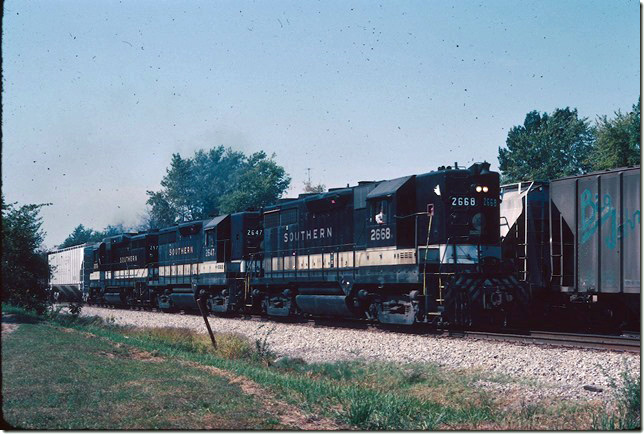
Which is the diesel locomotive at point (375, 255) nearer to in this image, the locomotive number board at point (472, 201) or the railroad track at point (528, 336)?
the locomotive number board at point (472, 201)

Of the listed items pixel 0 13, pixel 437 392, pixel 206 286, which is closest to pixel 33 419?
pixel 0 13

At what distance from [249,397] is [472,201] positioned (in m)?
9.72

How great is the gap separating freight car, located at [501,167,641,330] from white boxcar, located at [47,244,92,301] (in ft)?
106

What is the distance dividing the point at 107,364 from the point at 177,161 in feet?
191

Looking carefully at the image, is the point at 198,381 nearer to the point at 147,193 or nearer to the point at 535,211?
the point at 535,211

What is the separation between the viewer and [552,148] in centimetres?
3152

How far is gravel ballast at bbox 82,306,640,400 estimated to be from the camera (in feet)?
33.1

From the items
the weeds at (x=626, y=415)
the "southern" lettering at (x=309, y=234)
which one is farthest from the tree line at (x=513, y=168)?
the weeds at (x=626, y=415)

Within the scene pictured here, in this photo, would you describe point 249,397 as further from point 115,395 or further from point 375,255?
point 375,255

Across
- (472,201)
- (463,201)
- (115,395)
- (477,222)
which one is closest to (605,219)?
(477,222)

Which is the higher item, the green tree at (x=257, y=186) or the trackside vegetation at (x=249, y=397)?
the green tree at (x=257, y=186)

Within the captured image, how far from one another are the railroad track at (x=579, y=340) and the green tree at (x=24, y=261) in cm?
1372

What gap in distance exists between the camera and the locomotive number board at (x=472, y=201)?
54.4ft

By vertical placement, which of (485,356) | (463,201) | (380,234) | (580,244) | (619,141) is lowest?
(485,356)
